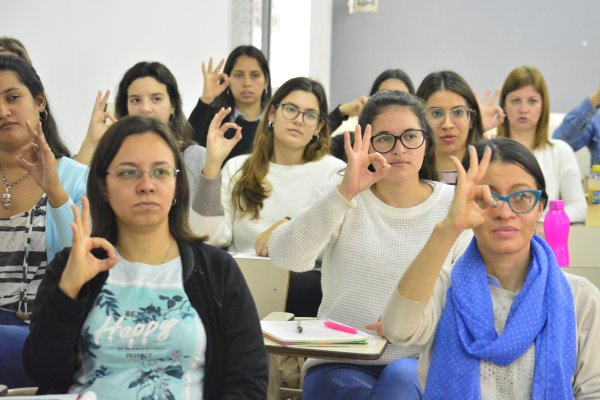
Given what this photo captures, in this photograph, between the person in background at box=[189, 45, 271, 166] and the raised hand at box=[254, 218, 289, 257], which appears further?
the person in background at box=[189, 45, 271, 166]

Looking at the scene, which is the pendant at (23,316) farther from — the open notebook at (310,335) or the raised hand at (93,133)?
the raised hand at (93,133)

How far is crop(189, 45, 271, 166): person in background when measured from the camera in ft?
14.5

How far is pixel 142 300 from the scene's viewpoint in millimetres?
1834

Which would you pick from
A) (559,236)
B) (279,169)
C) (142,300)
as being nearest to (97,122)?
(279,169)

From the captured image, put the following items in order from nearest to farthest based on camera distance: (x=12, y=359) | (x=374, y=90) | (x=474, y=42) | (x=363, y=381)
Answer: (x=12, y=359), (x=363, y=381), (x=374, y=90), (x=474, y=42)

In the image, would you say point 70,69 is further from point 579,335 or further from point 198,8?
point 579,335

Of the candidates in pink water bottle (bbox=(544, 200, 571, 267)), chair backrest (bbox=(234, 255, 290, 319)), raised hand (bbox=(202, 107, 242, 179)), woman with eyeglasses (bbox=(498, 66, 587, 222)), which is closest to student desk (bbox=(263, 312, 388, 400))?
chair backrest (bbox=(234, 255, 290, 319))

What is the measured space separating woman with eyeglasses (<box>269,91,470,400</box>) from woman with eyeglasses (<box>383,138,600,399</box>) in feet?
1.30

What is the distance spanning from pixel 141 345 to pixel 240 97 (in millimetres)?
2924

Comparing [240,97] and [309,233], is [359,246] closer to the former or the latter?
[309,233]

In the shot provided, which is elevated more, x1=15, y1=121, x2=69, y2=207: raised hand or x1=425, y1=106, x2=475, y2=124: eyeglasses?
x1=425, y1=106, x2=475, y2=124: eyeglasses

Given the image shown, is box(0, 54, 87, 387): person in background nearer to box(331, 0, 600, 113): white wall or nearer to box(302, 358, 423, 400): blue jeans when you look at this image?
box(302, 358, 423, 400): blue jeans

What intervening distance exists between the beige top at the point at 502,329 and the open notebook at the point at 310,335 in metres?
0.24

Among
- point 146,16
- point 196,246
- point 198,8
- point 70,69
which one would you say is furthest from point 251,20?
point 196,246
